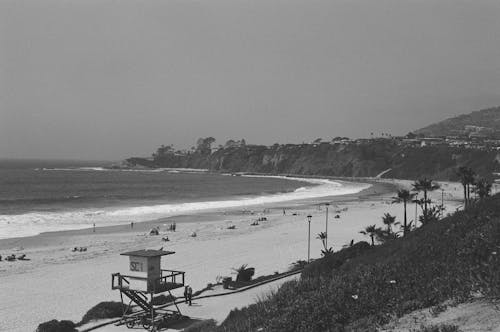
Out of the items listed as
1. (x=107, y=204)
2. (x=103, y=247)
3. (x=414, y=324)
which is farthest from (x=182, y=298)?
(x=107, y=204)

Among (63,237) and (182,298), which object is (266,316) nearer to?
(182,298)

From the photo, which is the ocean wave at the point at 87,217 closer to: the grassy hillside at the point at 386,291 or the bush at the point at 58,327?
the bush at the point at 58,327

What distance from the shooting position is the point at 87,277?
31.9 m

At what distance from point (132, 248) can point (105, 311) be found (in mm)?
21652

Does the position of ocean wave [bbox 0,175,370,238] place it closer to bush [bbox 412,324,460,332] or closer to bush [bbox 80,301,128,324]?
bush [bbox 80,301,128,324]

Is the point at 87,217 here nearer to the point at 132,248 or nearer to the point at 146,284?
the point at 132,248

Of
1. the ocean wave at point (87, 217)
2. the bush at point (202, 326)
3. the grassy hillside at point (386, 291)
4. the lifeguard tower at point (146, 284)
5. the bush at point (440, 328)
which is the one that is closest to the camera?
the bush at point (440, 328)

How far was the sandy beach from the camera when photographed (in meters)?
26.4

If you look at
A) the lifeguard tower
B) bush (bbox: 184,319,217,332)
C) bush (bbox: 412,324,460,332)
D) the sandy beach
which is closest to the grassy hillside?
bush (bbox: 412,324,460,332)

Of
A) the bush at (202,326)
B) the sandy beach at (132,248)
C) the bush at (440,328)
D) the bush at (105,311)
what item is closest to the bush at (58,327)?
the bush at (105,311)

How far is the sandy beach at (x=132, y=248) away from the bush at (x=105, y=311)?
1.88 m

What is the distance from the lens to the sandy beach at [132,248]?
26.4 meters

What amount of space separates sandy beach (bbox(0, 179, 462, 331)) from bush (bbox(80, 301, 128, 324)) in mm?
1875

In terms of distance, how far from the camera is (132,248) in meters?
42.8
